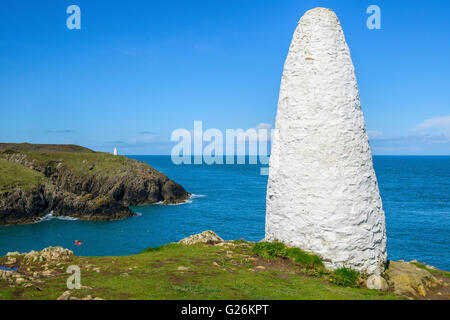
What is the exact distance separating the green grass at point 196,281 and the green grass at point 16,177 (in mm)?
48788

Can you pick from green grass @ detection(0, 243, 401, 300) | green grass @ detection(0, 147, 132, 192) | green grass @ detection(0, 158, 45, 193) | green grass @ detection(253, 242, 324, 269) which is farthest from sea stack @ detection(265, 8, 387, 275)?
green grass @ detection(0, 147, 132, 192)

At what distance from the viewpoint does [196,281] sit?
1241 centimetres

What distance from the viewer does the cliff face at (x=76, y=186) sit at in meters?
56.0

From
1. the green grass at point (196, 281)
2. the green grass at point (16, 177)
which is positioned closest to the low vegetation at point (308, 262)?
the green grass at point (196, 281)

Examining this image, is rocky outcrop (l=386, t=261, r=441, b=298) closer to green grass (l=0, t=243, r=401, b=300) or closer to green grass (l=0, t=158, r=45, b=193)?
green grass (l=0, t=243, r=401, b=300)

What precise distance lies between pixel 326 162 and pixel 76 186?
6658 cm

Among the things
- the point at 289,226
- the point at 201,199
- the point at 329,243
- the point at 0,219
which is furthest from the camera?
the point at 201,199

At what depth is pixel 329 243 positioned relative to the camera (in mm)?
14383

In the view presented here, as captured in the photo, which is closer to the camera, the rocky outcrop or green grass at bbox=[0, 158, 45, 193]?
the rocky outcrop

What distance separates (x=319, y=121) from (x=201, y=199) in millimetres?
67727

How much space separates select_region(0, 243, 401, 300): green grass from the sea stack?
1771mm

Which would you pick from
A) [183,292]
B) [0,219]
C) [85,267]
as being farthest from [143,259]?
[0,219]

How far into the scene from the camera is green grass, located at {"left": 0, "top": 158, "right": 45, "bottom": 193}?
55875 millimetres
